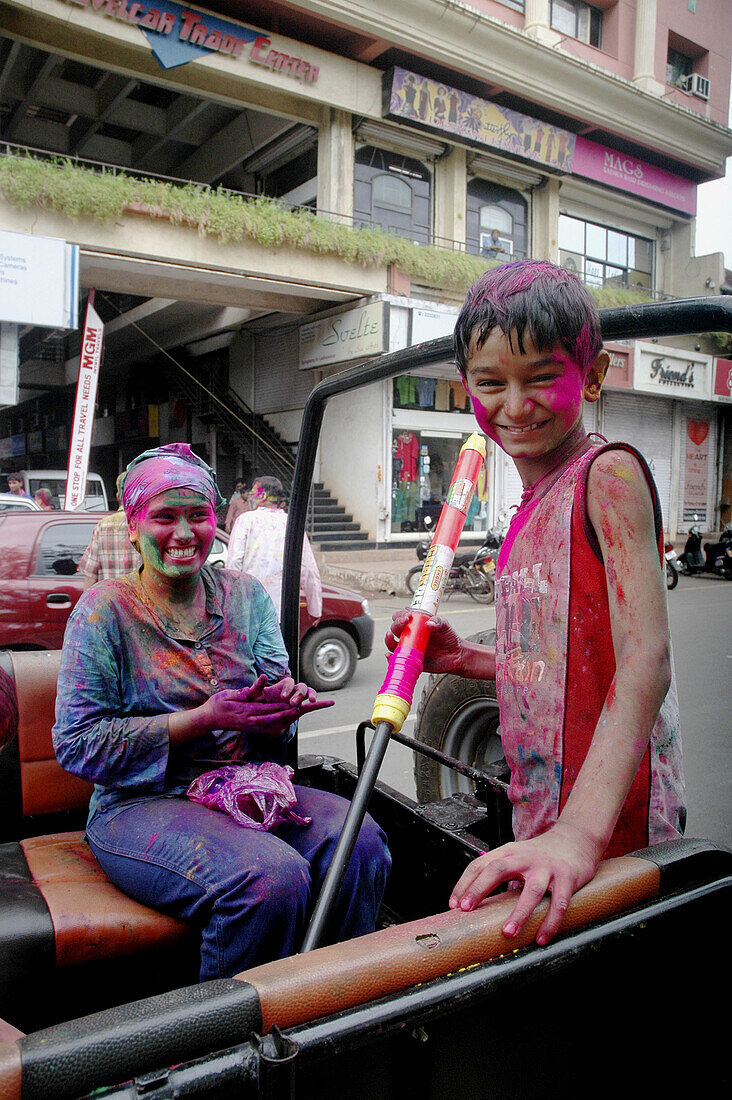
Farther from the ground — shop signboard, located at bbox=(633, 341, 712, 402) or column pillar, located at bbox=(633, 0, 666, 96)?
column pillar, located at bbox=(633, 0, 666, 96)

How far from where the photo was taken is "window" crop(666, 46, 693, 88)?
23.0 m

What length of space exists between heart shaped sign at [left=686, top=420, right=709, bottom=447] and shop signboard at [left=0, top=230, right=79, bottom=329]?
19.0 m

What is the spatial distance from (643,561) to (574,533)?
14 cm

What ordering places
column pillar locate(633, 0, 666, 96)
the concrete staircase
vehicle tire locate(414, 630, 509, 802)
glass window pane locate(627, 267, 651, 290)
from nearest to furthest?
vehicle tire locate(414, 630, 509, 802)
the concrete staircase
column pillar locate(633, 0, 666, 96)
glass window pane locate(627, 267, 651, 290)

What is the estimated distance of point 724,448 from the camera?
2527 centimetres

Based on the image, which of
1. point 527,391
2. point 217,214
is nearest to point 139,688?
point 527,391

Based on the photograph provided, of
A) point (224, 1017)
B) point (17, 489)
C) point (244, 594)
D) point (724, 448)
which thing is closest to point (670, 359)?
point (724, 448)

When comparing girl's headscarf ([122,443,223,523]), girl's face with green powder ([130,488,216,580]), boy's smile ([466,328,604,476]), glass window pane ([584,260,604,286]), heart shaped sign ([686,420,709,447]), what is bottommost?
girl's face with green powder ([130,488,216,580])

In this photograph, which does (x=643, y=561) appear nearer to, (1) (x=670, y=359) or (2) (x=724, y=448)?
(1) (x=670, y=359)

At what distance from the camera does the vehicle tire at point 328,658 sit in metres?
6.96

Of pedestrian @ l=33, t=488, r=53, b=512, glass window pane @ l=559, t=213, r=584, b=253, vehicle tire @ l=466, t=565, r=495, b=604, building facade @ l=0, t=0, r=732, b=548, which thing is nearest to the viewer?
vehicle tire @ l=466, t=565, r=495, b=604

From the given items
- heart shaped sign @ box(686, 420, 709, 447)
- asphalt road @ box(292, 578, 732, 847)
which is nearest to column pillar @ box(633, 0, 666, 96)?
heart shaped sign @ box(686, 420, 709, 447)

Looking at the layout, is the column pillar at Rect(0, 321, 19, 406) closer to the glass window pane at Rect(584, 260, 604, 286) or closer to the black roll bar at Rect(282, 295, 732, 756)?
the black roll bar at Rect(282, 295, 732, 756)

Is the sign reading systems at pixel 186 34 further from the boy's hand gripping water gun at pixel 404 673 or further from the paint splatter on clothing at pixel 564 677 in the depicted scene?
the paint splatter on clothing at pixel 564 677
